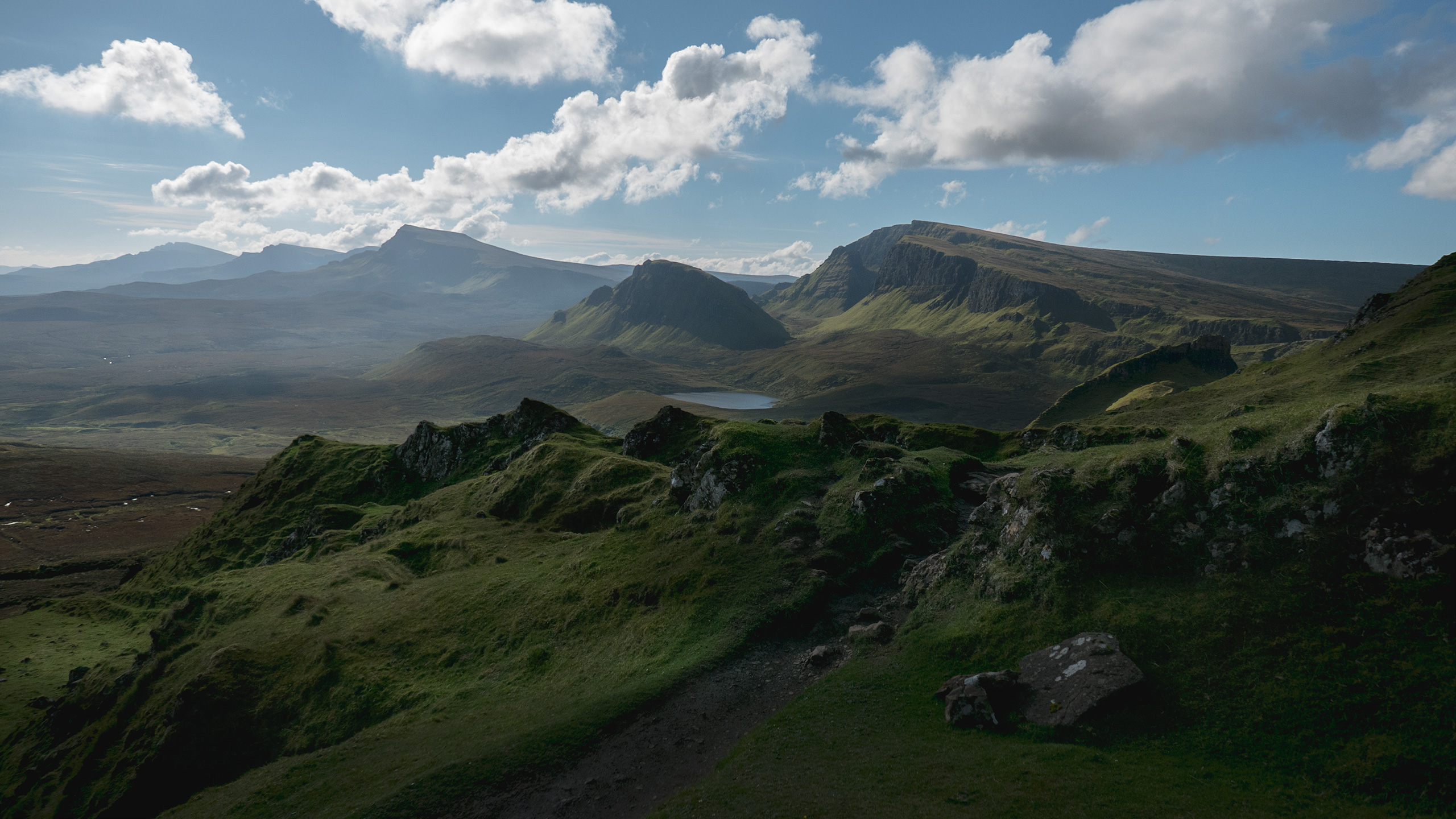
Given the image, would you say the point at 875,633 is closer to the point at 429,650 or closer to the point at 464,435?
the point at 429,650

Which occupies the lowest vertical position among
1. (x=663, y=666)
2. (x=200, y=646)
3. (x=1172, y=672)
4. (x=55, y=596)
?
(x=55, y=596)

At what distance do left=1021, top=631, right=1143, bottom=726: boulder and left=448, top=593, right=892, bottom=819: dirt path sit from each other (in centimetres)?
1012

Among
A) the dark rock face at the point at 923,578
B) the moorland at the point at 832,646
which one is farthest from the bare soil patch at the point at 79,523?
the dark rock face at the point at 923,578

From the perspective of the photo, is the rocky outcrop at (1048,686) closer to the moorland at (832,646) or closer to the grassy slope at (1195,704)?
the moorland at (832,646)

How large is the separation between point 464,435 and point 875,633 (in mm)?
82497

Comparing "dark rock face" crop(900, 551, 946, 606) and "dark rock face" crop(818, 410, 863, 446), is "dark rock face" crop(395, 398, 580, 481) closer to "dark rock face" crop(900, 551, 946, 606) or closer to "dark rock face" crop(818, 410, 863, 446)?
"dark rock face" crop(818, 410, 863, 446)

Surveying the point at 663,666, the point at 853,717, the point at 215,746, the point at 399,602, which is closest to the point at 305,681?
the point at 215,746

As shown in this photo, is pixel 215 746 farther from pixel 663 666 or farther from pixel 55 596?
pixel 55 596

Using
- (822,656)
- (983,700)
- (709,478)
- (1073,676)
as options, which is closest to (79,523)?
(709,478)

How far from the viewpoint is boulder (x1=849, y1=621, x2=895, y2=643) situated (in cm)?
3312

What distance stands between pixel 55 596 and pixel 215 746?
286 feet

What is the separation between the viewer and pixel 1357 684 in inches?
816

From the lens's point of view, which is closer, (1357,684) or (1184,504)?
(1357,684)

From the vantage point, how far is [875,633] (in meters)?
33.2
